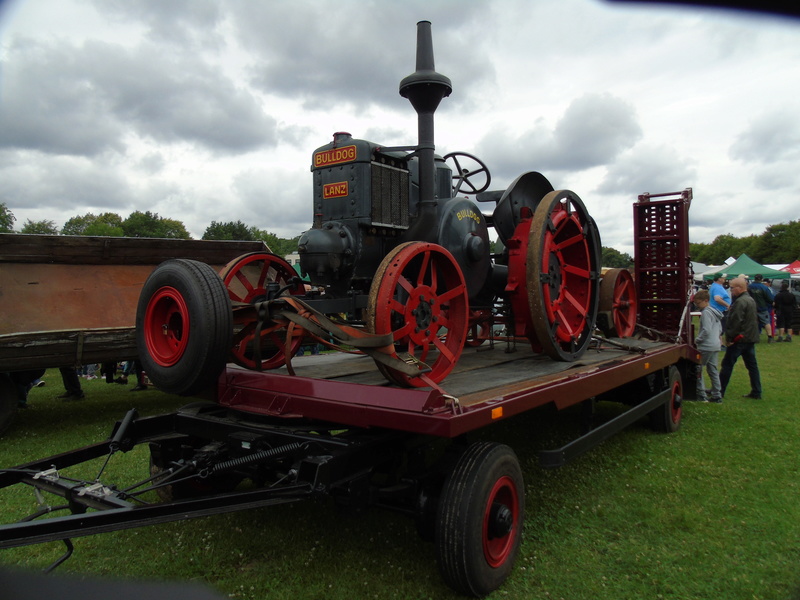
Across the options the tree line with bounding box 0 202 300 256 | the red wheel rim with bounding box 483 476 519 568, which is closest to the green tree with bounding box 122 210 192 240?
the tree line with bounding box 0 202 300 256

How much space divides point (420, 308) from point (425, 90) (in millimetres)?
1739

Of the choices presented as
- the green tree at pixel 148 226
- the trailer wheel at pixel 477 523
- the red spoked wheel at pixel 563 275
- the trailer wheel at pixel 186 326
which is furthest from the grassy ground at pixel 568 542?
the green tree at pixel 148 226

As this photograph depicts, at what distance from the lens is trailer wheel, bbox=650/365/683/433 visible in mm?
6199

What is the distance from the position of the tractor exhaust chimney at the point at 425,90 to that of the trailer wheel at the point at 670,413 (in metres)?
3.85

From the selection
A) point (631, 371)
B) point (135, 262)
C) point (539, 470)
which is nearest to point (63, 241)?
point (135, 262)

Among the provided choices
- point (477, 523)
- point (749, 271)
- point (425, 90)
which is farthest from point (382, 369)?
point (749, 271)

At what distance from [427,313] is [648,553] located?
6.48 ft

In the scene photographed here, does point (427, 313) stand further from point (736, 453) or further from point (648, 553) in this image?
point (736, 453)

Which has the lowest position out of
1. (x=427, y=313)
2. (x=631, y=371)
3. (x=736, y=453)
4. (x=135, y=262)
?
(x=736, y=453)

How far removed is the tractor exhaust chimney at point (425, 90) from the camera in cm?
425

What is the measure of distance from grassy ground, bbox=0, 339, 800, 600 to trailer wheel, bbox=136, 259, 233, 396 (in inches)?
41.3

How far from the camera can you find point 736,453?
5500 mm

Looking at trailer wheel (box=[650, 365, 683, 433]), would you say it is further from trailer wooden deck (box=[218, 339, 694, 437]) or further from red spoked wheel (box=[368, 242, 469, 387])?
red spoked wheel (box=[368, 242, 469, 387])

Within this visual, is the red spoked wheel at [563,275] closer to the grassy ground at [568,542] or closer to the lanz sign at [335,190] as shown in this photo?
the grassy ground at [568,542]
